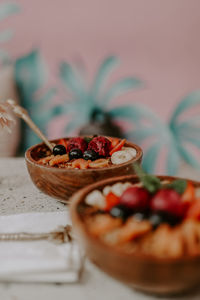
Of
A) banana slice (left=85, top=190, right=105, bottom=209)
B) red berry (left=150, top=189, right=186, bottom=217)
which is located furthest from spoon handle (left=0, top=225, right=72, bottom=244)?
red berry (left=150, top=189, right=186, bottom=217)

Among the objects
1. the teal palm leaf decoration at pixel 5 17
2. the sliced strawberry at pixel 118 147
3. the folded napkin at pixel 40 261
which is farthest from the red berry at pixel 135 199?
the teal palm leaf decoration at pixel 5 17

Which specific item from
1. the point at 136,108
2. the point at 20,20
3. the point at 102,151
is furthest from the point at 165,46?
the point at 102,151

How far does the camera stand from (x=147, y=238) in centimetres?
58

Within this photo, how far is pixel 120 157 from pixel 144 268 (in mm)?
505

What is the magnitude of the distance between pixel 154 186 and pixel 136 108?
2026 millimetres

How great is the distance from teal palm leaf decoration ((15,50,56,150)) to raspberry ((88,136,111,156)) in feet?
5.61

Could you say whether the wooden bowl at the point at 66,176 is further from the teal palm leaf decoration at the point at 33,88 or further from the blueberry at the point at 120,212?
the teal palm leaf decoration at the point at 33,88

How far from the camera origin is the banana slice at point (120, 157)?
98 centimetres

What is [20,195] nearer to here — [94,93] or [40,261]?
[40,261]

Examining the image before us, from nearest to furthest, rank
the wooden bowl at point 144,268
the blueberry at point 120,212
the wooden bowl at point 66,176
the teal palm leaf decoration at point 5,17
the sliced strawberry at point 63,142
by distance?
the wooden bowl at point 144,268, the blueberry at point 120,212, the wooden bowl at point 66,176, the sliced strawberry at point 63,142, the teal palm leaf decoration at point 5,17

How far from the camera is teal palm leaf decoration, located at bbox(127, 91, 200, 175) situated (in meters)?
2.64

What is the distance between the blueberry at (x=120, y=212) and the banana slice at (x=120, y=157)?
346 millimetres

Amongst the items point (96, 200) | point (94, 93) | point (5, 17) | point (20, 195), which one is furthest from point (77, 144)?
point (5, 17)

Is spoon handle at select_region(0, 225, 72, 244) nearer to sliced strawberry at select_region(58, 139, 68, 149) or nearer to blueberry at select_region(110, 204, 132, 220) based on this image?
blueberry at select_region(110, 204, 132, 220)
